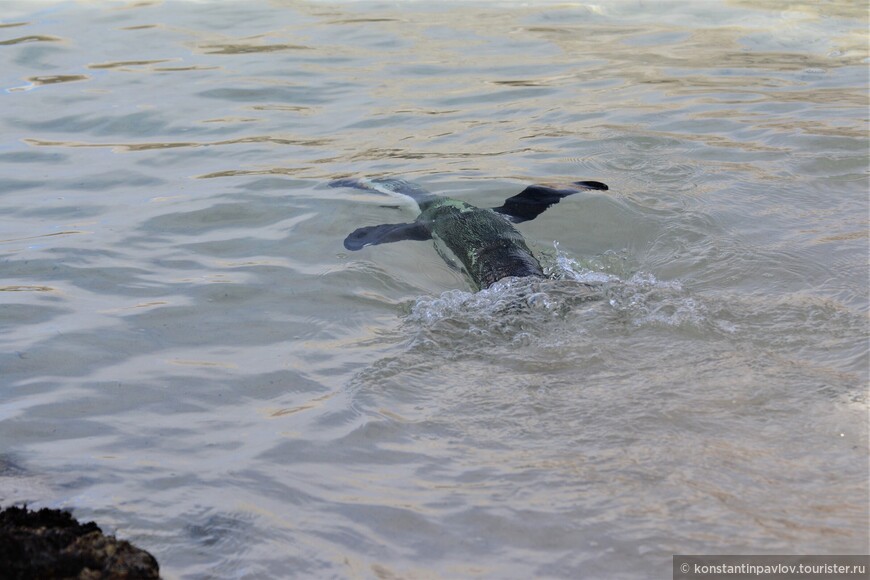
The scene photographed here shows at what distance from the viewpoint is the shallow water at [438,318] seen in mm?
3361

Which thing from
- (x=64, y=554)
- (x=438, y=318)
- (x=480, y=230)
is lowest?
(x=438, y=318)

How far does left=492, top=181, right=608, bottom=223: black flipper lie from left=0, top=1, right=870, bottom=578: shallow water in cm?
17

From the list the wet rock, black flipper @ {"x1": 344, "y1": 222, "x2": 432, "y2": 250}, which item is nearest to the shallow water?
black flipper @ {"x1": 344, "y1": 222, "x2": 432, "y2": 250}

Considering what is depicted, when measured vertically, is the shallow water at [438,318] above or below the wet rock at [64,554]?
below

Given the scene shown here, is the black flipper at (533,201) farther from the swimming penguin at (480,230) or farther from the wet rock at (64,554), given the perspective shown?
the wet rock at (64,554)

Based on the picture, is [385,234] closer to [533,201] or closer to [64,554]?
[533,201]

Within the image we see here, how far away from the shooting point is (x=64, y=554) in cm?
265

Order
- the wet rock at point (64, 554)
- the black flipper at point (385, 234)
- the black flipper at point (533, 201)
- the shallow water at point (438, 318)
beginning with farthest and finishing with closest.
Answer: the black flipper at point (533, 201), the black flipper at point (385, 234), the shallow water at point (438, 318), the wet rock at point (64, 554)

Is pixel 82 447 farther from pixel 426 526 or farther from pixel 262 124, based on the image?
pixel 262 124

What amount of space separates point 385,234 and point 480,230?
641 millimetres

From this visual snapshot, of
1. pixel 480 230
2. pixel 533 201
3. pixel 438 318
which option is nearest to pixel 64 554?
pixel 438 318

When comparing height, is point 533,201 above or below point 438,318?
above

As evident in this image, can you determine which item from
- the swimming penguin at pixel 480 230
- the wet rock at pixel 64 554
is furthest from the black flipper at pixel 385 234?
the wet rock at pixel 64 554

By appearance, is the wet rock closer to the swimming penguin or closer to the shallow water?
the shallow water
